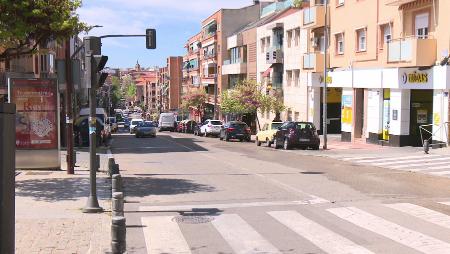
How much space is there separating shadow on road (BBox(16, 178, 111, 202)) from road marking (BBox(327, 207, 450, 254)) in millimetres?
5002

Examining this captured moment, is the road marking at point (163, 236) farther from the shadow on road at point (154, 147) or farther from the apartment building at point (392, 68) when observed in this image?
the shadow on road at point (154, 147)

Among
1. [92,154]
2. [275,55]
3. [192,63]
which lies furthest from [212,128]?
[192,63]

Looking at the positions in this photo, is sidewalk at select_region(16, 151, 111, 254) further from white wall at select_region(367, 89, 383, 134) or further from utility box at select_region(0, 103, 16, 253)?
white wall at select_region(367, 89, 383, 134)

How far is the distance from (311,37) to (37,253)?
37372 millimetres

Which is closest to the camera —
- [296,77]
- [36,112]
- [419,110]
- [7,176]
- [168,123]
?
[7,176]

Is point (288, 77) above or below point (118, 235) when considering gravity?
above

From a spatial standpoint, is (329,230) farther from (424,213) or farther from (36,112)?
(36,112)

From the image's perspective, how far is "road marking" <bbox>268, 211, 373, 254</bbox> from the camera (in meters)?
7.78

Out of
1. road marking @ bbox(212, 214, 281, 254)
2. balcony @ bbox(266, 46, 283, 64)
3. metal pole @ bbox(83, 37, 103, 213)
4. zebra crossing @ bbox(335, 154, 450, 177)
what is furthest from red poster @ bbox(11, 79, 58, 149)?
balcony @ bbox(266, 46, 283, 64)

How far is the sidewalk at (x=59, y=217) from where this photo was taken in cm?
788

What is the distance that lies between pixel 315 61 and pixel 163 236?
3302 cm

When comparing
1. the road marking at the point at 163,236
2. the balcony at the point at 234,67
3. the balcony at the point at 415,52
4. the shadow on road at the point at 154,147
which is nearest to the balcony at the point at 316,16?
the shadow on road at the point at 154,147

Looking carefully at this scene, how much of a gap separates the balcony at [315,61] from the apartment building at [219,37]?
1122 inches

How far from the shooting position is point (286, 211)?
420 inches
